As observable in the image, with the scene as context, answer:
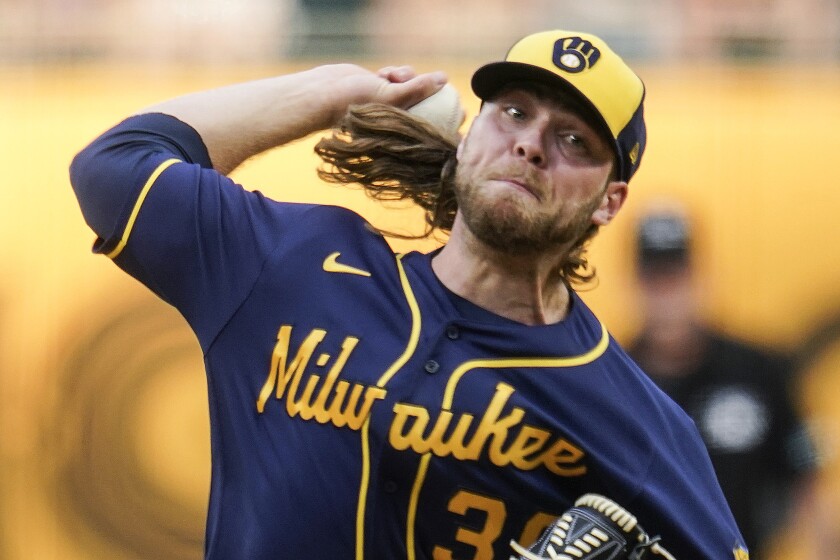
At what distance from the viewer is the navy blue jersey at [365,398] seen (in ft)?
7.69

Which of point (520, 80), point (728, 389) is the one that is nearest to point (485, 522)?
point (520, 80)

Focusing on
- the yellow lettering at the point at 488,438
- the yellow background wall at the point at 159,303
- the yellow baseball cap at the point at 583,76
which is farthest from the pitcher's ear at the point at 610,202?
the yellow background wall at the point at 159,303

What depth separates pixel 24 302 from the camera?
5.18 m

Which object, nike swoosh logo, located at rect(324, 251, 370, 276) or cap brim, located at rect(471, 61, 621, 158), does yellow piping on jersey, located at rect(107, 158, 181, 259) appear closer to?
nike swoosh logo, located at rect(324, 251, 370, 276)

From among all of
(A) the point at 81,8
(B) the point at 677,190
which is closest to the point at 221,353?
(B) the point at 677,190

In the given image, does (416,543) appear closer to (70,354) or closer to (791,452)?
(791,452)

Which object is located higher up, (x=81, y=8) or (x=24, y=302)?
(x=81, y=8)

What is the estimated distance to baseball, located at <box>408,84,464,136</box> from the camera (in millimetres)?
2752

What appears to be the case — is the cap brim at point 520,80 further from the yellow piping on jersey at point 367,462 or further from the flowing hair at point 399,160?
the yellow piping on jersey at point 367,462

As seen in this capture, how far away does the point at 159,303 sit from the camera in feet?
16.8

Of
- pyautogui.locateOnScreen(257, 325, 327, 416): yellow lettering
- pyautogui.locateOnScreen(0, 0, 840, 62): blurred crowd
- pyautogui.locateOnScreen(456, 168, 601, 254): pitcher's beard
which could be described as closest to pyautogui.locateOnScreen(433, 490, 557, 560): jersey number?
pyautogui.locateOnScreen(257, 325, 327, 416): yellow lettering

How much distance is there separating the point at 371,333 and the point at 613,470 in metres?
0.48

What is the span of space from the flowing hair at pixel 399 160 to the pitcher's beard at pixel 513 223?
0.53 feet

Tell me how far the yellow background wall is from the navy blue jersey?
243cm
